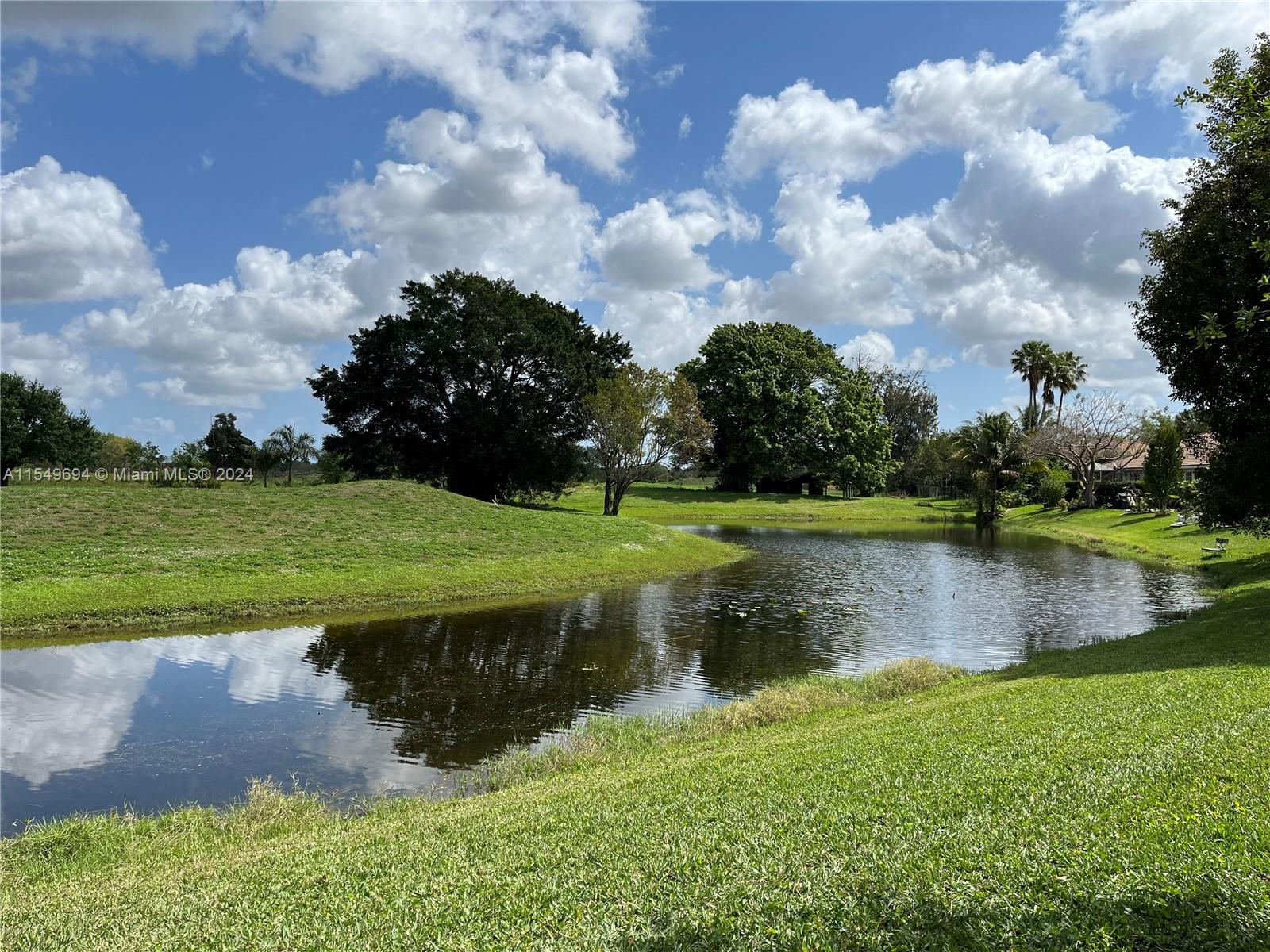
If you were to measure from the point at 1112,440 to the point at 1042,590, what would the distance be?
5931 centimetres

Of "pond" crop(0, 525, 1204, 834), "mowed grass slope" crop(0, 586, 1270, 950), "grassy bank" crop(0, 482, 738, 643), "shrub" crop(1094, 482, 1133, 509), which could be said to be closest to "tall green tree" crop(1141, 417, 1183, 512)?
"shrub" crop(1094, 482, 1133, 509)

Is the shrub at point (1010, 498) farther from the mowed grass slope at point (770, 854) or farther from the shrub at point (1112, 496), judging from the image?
the mowed grass slope at point (770, 854)

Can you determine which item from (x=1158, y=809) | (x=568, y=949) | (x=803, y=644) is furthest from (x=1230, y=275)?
(x=568, y=949)

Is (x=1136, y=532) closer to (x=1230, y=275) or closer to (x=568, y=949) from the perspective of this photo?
(x=1230, y=275)

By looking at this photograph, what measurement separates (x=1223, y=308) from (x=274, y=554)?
31.4 m

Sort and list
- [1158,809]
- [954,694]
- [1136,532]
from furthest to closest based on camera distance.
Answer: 1. [1136,532]
2. [954,694]
3. [1158,809]

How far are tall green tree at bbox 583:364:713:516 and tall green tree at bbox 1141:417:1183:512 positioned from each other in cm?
3438

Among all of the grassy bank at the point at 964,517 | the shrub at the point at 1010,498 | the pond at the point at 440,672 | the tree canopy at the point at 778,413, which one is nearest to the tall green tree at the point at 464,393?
the grassy bank at the point at 964,517

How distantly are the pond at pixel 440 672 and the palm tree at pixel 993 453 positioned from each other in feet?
147

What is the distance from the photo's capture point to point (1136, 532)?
5475 cm

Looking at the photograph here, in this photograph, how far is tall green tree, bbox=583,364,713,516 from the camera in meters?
58.1

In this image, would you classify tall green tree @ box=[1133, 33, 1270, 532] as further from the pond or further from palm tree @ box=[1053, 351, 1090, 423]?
palm tree @ box=[1053, 351, 1090, 423]

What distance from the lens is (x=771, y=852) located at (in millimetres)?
6715

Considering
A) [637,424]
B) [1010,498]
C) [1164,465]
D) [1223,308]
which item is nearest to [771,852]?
[1223,308]
